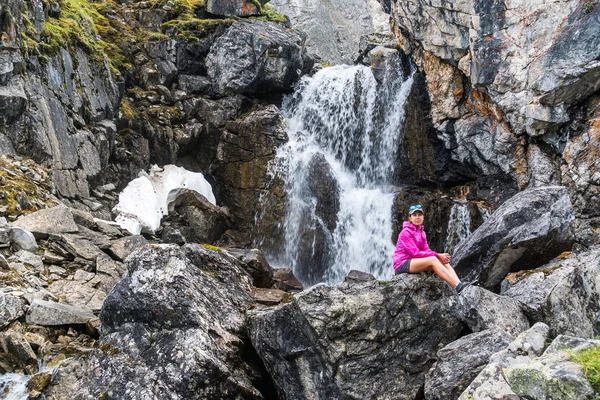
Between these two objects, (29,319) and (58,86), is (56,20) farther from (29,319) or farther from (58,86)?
(29,319)

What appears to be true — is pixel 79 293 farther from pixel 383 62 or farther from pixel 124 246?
pixel 383 62

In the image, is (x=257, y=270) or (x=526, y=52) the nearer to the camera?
(x=257, y=270)

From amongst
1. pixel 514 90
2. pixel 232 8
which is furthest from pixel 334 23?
pixel 514 90

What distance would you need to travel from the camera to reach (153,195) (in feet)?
72.7

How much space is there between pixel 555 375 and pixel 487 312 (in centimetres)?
336

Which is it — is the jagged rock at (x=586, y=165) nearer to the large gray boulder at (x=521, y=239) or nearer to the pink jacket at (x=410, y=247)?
the large gray boulder at (x=521, y=239)

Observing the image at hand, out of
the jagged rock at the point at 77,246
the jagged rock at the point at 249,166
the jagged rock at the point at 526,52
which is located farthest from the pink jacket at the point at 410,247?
the jagged rock at the point at 249,166

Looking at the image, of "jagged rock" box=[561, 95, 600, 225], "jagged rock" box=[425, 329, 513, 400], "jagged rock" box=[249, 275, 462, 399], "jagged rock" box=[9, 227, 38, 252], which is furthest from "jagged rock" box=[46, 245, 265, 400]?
"jagged rock" box=[561, 95, 600, 225]

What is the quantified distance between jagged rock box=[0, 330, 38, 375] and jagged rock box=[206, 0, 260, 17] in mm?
24781

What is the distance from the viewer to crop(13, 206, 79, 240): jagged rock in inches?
499

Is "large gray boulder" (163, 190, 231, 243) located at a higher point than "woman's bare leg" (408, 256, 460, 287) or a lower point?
lower

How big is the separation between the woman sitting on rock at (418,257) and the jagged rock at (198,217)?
556 inches

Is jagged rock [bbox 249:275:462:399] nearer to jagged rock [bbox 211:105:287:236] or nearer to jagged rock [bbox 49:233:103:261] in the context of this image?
jagged rock [bbox 49:233:103:261]

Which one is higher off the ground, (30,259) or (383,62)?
(383,62)
